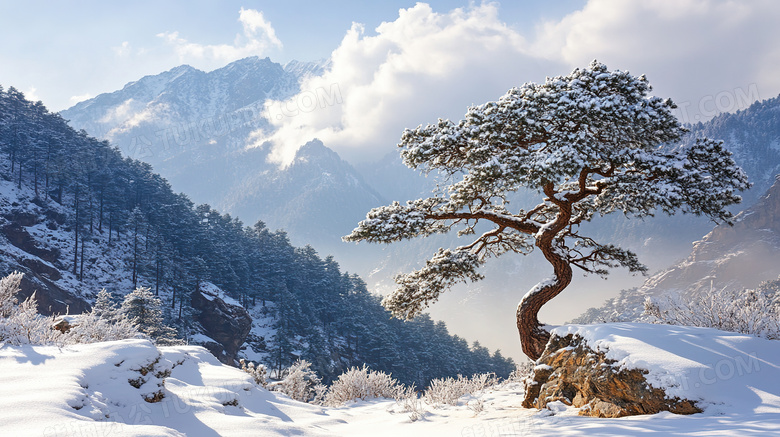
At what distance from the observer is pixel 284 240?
6994 centimetres

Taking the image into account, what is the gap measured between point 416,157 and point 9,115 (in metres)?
69.1

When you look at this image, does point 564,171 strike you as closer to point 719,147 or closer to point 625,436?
point 719,147

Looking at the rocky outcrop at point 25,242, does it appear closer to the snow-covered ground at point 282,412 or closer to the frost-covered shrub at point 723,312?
the snow-covered ground at point 282,412

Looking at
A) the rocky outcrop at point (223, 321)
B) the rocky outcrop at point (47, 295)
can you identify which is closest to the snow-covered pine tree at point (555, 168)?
the rocky outcrop at point (47, 295)

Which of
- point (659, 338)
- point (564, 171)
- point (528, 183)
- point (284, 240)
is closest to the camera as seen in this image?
point (659, 338)

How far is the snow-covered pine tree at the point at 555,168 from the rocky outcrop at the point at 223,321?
138ft

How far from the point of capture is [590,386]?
21.0 ft

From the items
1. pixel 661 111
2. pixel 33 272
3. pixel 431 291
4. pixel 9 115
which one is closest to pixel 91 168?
pixel 9 115

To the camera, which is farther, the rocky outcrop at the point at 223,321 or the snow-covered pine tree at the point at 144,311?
the rocky outcrop at the point at 223,321

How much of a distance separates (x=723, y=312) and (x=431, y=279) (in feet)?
22.3

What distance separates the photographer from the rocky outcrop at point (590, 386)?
5.57 m

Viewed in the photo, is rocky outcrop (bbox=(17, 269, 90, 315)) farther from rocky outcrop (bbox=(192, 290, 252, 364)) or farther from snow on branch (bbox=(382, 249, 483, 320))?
snow on branch (bbox=(382, 249, 483, 320))

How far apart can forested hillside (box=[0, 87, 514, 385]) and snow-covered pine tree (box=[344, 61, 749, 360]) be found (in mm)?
38879

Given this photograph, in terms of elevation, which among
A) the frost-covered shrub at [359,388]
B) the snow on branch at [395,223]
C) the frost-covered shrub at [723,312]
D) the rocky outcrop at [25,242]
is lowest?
the frost-covered shrub at [359,388]
